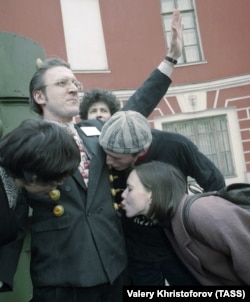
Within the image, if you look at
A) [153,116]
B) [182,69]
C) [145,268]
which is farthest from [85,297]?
[182,69]

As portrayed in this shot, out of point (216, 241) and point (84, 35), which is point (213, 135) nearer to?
point (84, 35)

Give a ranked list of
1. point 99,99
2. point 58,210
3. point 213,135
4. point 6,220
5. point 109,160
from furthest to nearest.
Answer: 1. point 213,135
2. point 99,99
3. point 109,160
4. point 58,210
5. point 6,220

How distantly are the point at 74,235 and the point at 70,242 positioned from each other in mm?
29

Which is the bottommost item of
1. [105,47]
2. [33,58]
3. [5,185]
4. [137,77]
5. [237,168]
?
[237,168]

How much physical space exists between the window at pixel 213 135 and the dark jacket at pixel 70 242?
7988 mm

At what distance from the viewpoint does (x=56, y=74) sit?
4.99 ft

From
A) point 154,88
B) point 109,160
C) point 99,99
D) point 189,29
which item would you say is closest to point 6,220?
point 109,160

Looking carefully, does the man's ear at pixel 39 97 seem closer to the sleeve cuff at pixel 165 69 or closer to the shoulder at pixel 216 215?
the sleeve cuff at pixel 165 69

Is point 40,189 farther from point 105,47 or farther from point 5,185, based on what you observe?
point 105,47

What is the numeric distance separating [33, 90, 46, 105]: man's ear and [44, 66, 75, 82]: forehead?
64mm

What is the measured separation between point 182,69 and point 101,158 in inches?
325

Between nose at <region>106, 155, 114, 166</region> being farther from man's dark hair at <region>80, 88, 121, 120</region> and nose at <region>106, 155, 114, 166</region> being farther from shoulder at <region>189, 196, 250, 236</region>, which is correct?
man's dark hair at <region>80, 88, 121, 120</region>

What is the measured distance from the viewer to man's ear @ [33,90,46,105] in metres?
1.53

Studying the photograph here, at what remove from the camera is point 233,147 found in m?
9.16
